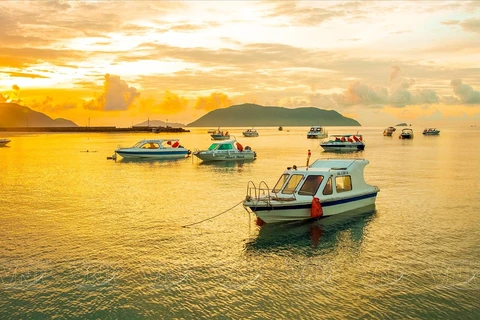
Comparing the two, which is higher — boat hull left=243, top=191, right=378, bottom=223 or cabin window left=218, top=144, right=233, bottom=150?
cabin window left=218, top=144, right=233, bottom=150

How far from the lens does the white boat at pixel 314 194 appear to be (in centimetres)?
2506

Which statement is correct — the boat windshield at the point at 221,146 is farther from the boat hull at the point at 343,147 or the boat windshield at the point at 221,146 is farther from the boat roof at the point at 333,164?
the boat roof at the point at 333,164

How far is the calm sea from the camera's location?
15.3 m

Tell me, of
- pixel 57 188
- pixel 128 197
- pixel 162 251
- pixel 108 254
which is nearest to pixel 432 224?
pixel 162 251

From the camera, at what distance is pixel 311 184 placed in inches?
1060

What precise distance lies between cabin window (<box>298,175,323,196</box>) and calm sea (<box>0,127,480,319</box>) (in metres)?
2.08

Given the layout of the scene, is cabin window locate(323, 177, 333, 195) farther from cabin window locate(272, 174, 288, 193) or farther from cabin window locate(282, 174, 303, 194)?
cabin window locate(272, 174, 288, 193)

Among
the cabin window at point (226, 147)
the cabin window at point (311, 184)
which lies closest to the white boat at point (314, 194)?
the cabin window at point (311, 184)

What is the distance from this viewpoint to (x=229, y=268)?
62.1ft

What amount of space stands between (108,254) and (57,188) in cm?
2283

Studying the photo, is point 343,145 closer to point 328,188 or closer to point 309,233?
point 328,188

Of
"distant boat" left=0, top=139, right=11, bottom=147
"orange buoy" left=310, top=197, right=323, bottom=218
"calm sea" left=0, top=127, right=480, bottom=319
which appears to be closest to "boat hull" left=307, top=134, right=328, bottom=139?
"distant boat" left=0, top=139, right=11, bottom=147

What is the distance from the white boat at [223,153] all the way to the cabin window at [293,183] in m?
41.1

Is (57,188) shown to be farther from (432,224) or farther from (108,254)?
(432,224)
